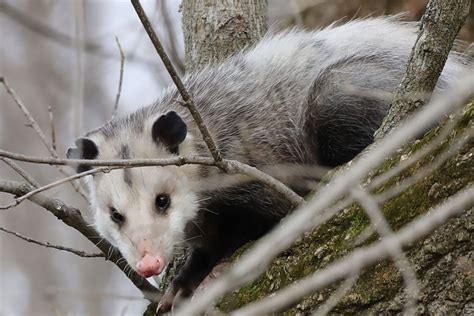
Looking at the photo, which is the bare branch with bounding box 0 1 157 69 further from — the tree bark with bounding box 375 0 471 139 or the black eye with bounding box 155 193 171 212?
the tree bark with bounding box 375 0 471 139

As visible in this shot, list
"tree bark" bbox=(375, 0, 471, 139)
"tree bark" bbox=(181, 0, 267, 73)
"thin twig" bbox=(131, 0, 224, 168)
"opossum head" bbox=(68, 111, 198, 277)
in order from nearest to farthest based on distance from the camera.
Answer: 1. "thin twig" bbox=(131, 0, 224, 168)
2. "tree bark" bbox=(375, 0, 471, 139)
3. "opossum head" bbox=(68, 111, 198, 277)
4. "tree bark" bbox=(181, 0, 267, 73)

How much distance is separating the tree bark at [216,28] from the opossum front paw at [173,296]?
46.7 inches

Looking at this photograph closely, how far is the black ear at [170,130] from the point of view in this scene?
344 centimetres

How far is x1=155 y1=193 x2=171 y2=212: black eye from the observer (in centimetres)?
339

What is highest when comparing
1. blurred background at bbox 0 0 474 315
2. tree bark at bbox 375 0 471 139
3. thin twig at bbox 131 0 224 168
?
thin twig at bbox 131 0 224 168

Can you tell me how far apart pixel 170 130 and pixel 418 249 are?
1382mm

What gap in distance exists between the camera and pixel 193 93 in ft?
12.9

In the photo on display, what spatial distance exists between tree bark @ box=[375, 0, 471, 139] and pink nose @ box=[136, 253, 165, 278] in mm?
916

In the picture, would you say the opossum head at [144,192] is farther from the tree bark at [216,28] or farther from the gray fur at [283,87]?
the tree bark at [216,28]

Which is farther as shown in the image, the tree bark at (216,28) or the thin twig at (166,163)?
the tree bark at (216,28)

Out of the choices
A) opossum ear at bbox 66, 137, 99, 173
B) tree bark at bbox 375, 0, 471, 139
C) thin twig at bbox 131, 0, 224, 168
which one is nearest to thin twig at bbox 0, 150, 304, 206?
thin twig at bbox 131, 0, 224, 168

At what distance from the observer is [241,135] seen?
379 centimetres

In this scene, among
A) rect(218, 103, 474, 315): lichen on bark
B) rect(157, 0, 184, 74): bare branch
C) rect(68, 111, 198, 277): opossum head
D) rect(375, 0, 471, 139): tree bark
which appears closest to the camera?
rect(218, 103, 474, 315): lichen on bark

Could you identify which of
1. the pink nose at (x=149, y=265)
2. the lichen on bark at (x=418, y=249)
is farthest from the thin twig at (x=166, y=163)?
the pink nose at (x=149, y=265)
